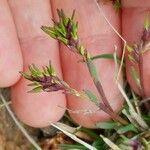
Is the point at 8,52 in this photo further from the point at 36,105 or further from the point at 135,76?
the point at 135,76

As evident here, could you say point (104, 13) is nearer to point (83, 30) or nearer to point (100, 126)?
A: point (83, 30)

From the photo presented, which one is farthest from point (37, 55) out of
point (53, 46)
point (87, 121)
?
point (87, 121)

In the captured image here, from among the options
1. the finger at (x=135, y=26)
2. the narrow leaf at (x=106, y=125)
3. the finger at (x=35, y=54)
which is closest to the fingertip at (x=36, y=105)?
the finger at (x=35, y=54)

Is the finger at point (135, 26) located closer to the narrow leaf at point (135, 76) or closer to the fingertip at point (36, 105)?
the narrow leaf at point (135, 76)

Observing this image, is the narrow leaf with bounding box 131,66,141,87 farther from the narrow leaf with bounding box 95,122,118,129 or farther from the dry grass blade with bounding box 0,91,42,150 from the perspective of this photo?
the dry grass blade with bounding box 0,91,42,150

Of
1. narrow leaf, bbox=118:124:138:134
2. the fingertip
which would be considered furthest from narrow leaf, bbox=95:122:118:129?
the fingertip

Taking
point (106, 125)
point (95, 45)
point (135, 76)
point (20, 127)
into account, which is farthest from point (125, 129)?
point (20, 127)

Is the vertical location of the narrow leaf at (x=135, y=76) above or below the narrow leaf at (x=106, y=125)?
above
